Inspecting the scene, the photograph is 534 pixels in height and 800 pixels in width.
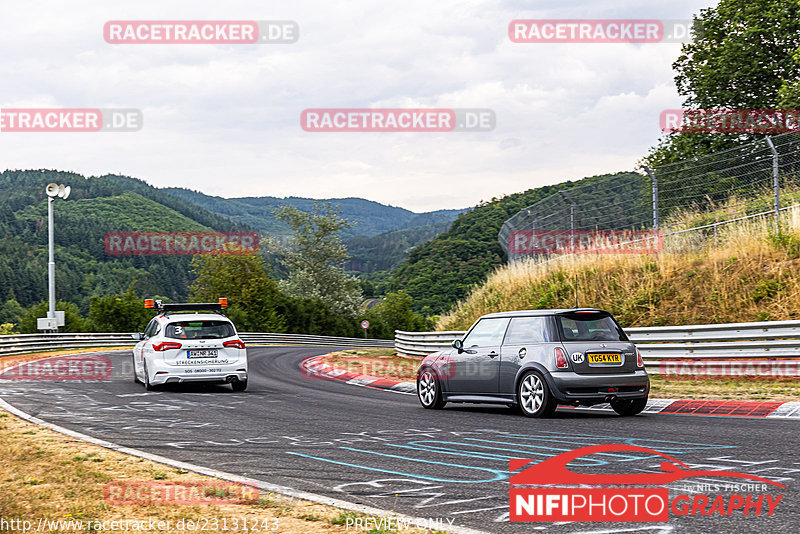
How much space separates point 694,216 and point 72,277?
136751 mm

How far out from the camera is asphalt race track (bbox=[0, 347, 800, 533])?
19.0ft

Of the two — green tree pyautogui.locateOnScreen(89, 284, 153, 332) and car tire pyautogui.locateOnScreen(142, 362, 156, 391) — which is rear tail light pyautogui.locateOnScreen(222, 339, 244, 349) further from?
green tree pyautogui.locateOnScreen(89, 284, 153, 332)

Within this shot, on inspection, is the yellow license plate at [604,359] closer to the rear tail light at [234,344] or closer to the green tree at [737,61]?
the rear tail light at [234,344]

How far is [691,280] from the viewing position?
1833 centimetres

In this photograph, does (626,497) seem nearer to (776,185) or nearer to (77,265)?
(776,185)

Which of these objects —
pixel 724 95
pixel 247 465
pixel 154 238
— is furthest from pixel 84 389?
pixel 154 238

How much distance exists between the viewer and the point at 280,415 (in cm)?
1180

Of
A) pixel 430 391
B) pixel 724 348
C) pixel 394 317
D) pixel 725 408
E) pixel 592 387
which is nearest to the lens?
pixel 592 387

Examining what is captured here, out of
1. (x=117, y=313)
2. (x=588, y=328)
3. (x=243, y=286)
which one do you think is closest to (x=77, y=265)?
(x=243, y=286)

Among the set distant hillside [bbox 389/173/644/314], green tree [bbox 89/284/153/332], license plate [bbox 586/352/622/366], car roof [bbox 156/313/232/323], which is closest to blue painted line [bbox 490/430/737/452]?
license plate [bbox 586/352/622/366]

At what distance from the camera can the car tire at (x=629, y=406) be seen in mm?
11274

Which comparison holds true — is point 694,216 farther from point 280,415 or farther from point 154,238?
point 154,238

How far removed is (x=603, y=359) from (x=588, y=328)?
1.78 ft

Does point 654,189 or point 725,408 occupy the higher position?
point 654,189
